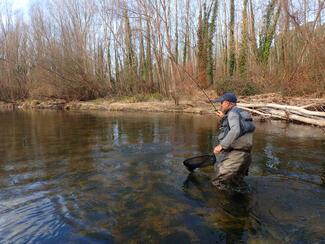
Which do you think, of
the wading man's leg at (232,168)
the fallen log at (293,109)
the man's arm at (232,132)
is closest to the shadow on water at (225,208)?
the wading man's leg at (232,168)

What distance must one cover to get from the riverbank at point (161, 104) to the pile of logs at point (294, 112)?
19cm

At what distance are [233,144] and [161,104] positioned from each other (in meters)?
18.9

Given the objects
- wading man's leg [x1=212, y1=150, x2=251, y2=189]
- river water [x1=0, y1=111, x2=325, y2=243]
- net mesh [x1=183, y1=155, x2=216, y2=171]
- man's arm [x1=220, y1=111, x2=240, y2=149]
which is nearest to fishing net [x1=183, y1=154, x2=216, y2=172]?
net mesh [x1=183, y1=155, x2=216, y2=171]

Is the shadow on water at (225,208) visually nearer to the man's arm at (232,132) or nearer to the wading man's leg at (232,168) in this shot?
the wading man's leg at (232,168)

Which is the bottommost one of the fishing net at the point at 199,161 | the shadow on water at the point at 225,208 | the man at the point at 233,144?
the shadow on water at the point at 225,208

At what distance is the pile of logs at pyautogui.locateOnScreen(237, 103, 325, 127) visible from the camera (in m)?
12.3

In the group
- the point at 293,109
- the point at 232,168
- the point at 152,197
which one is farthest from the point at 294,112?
the point at 152,197

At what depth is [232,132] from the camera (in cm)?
533

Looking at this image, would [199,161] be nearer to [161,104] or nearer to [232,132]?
[232,132]

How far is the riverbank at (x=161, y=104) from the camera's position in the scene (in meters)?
15.4

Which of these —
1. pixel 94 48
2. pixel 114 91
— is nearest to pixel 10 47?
pixel 94 48

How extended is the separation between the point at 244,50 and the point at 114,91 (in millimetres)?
14360

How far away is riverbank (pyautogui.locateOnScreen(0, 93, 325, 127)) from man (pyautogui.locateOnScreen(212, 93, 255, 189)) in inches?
352

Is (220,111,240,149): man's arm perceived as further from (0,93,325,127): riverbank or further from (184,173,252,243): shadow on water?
(0,93,325,127): riverbank
